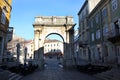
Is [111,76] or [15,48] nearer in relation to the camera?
[111,76]

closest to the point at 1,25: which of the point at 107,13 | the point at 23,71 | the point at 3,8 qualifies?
the point at 3,8

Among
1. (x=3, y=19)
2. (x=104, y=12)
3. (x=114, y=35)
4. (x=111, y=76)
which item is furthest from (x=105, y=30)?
(x=3, y=19)

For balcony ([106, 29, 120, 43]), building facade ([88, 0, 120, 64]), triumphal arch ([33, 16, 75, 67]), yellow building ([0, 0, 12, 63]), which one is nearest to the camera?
yellow building ([0, 0, 12, 63])

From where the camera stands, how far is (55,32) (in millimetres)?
31969

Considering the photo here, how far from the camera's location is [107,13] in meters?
27.3

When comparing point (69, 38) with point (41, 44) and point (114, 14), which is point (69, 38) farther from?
point (114, 14)

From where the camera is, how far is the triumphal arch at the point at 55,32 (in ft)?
101

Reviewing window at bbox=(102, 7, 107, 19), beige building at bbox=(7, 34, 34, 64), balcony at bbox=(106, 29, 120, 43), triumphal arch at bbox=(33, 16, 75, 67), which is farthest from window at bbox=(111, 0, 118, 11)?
beige building at bbox=(7, 34, 34, 64)

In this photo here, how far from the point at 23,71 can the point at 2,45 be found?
5347 mm

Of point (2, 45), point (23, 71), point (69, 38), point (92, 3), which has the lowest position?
point (23, 71)

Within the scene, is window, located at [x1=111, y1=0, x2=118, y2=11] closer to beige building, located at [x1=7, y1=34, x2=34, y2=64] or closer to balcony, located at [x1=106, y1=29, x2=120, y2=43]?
balcony, located at [x1=106, y1=29, x2=120, y2=43]

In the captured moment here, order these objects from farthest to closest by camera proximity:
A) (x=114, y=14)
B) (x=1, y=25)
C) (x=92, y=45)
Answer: (x=92, y=45) < (x=114, y=14) < (x=1, y=25)

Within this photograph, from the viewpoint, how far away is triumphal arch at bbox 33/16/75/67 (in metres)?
A: 30.8

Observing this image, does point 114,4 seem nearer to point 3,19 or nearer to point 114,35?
point 114,35
